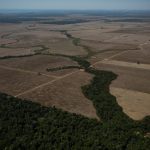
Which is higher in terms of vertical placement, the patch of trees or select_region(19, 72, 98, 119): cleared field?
the patch of trees

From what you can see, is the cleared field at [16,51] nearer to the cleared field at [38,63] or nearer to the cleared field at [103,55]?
the cleared field at [38,63]

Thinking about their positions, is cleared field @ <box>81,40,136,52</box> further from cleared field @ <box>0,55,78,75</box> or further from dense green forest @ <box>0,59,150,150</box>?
dense green forest @ <box>0,59,150,150</box>

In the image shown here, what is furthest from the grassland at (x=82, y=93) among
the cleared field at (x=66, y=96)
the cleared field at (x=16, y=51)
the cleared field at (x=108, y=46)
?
the cleared field at (x=108, y=46)

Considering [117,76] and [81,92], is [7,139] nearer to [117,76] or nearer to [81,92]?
[81,92]

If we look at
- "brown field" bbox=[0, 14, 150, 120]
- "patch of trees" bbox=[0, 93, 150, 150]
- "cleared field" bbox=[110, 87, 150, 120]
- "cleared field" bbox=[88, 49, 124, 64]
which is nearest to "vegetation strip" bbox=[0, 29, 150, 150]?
"patch of trees" bbox=[0, 93, 150, 150]

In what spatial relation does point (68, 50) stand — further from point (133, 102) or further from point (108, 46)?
point (133, 102)

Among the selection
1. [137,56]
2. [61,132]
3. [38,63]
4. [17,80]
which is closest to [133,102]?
[61,132]

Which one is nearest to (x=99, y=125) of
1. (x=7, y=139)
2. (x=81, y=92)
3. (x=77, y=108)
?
(x=77, y=108)
